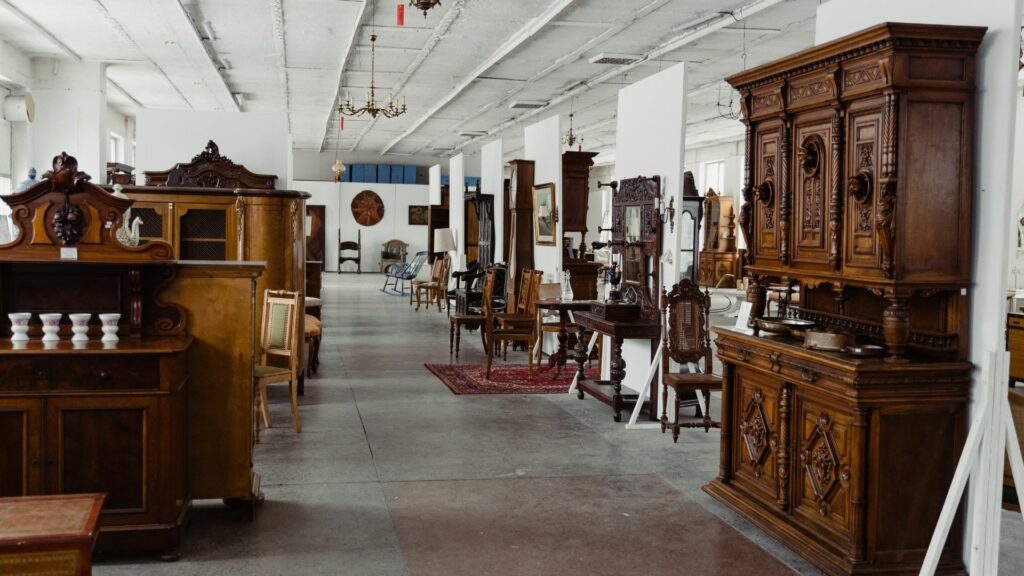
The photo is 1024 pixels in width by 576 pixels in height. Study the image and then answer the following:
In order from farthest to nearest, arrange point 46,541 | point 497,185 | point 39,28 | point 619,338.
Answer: point 497,185
point 39,28
point 619,338
point 46,541

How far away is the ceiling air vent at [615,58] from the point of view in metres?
12.6

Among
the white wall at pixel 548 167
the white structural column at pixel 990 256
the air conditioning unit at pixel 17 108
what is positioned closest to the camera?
the white structural column at pixel 990 256

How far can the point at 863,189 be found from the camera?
4.26 m

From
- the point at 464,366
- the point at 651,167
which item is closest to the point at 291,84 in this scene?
the point at 464,366

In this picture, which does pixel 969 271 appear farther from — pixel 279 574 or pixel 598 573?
pixel 279 574

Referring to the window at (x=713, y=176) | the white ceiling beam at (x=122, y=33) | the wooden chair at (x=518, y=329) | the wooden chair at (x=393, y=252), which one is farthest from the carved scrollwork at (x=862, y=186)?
the wooden chair at (x=393, y=252)

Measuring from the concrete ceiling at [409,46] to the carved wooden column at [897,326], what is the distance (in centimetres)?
630

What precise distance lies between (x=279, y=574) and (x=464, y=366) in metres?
6.26

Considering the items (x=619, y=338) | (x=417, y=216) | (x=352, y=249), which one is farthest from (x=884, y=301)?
(x=417, y=216)

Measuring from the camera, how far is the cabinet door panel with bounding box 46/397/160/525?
412 centimetres

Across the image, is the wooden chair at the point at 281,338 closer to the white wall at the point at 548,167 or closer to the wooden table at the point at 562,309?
the wooden table at the point at 562,309

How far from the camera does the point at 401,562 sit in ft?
14.1

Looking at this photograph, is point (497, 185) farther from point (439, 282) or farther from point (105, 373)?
point (105, 373)

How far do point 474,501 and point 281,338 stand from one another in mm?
2691
